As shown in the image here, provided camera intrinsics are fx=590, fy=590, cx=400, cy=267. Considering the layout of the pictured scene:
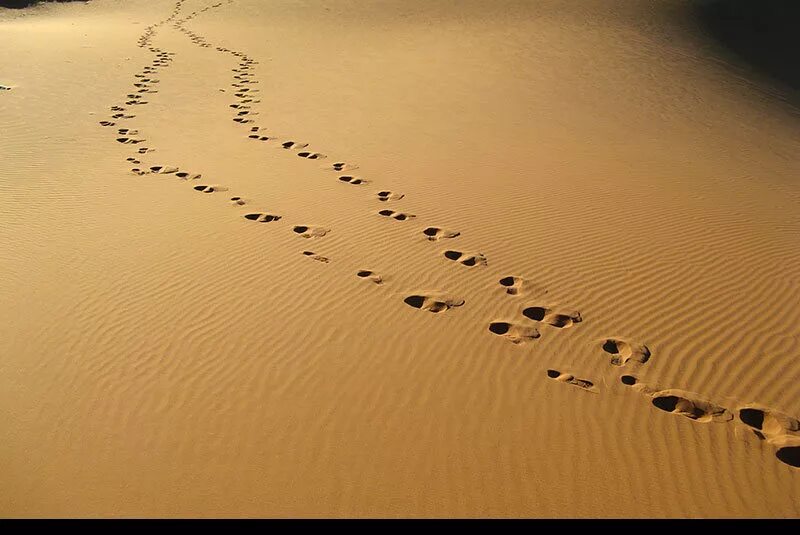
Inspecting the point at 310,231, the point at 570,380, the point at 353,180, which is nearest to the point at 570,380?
the point at 570,380

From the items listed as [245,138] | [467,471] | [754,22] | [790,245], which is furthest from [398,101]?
[754,22]

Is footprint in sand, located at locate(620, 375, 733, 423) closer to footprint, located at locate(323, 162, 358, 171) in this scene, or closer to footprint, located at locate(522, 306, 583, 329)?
footprint, located at locate(522, 306, 583, 329)

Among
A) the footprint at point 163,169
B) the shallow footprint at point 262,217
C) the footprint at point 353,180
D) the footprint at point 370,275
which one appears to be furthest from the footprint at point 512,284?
the footprint at point 163,169

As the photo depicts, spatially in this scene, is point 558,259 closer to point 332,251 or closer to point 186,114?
point 332,251

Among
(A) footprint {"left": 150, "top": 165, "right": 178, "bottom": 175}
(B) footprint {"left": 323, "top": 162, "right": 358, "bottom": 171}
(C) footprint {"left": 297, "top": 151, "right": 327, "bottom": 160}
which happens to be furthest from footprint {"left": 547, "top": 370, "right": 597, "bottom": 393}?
(A) footprint {"left": 150, "top": 165, "right": 178, "bottom": 175}

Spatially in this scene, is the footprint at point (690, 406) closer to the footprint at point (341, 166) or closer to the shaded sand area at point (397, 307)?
the shaded sand area at point (397, 307)
